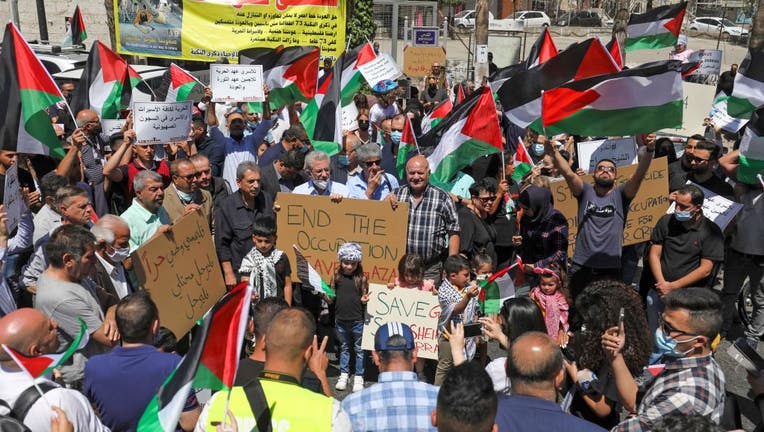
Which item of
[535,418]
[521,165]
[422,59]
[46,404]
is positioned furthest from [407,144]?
[422,59]

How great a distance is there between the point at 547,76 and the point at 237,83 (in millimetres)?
Answer: 3981

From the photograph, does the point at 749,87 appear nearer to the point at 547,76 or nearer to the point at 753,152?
the point at 753,152


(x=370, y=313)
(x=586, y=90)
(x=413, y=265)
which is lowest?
(x=370, y=313)

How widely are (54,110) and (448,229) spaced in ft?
20.0

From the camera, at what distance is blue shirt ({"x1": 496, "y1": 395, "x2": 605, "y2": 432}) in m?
3.18

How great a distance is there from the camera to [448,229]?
6555 mm

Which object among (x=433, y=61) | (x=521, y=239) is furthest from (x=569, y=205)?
(x=433, y=61)

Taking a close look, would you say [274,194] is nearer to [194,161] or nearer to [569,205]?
[194,161]

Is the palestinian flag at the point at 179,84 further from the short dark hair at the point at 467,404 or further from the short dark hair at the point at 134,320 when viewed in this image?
the short dark hair at the point at 467,404

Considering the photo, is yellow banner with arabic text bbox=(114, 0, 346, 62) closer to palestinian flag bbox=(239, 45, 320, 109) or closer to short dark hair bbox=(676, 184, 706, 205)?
palestinian flag bbox=(239, 45, 320, 109)

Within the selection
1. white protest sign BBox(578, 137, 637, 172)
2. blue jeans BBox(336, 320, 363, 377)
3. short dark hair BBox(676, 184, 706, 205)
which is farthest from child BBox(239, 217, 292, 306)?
white protest sign BBox(578, 137, 637, 172)

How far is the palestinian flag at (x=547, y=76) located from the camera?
696 centimetres

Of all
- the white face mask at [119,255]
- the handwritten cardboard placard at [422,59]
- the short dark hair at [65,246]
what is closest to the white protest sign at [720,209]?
the white face mask at [119,255]

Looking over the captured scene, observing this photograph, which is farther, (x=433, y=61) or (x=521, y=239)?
(x=433, y=61)
